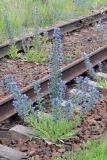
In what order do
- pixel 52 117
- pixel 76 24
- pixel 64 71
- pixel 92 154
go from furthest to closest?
pixel 76 24 → pixel 64 71 → pixel 52 117 → pixel 92 154

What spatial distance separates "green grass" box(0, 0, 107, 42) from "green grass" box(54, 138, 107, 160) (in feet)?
15.2

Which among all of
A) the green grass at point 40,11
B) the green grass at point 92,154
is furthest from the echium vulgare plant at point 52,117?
the green grass at point 40,11

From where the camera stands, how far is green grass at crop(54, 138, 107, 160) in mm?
4684

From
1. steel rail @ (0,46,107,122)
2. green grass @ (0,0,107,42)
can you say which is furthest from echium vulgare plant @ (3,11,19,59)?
steel rail @ (0,46,107,122)

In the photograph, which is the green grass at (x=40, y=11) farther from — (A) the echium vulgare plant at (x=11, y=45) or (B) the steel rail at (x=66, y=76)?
(B) the steel rail at (x=66, y=76)

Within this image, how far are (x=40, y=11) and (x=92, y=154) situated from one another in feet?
21.2

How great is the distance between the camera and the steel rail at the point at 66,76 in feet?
18.8

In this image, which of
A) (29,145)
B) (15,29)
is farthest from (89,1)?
(29,145)

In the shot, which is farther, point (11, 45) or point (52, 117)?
point (11, 45)

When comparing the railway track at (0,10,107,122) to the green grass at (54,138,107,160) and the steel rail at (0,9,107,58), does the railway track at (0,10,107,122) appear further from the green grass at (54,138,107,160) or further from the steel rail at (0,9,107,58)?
the green grass at (54,138,107,160)

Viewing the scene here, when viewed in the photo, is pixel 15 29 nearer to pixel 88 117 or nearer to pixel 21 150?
pixel 88 117

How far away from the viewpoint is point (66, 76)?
23.3 ft

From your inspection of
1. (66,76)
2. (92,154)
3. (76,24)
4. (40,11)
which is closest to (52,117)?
(92,154)

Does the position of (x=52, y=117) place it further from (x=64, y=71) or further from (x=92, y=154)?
(x=64, y=71)
